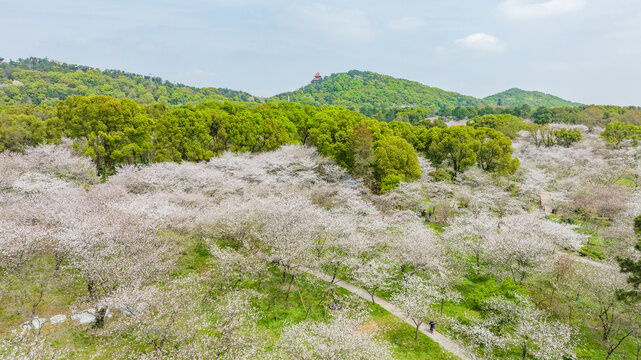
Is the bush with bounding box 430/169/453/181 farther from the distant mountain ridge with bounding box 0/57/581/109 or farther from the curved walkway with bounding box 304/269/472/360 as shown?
the distant mountain ridge with bounding box 0/57/581/109

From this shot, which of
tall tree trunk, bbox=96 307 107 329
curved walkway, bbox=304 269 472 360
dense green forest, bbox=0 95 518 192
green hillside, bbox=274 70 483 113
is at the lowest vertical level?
curved walkway, bbox=304 269 472 360

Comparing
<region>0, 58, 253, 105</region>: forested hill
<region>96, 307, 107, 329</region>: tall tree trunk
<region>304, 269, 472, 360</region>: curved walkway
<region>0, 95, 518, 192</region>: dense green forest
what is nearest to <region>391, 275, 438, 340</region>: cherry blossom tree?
<region>304, 269, 472, 360</region>: curved walkway

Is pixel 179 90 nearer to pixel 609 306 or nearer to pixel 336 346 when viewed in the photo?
pixel 336 346

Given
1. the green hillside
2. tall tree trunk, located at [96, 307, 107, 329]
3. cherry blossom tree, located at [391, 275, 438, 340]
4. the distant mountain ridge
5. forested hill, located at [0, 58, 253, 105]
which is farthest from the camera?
the green hillside

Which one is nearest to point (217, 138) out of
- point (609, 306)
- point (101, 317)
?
point (101, 317)

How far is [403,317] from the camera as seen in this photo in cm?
1725

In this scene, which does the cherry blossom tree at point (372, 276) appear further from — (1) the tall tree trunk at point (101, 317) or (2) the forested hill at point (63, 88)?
(2) the forested hill at point (63, 88)

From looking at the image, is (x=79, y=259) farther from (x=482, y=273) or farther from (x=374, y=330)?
(x=482, y=273)

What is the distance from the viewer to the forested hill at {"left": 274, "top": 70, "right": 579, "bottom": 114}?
488ft

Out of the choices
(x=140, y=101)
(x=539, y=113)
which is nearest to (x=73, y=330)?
(x=140, y=101)

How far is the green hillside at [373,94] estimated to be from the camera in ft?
488

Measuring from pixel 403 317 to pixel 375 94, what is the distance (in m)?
152

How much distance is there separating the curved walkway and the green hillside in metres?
124

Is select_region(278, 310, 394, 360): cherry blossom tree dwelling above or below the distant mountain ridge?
below
